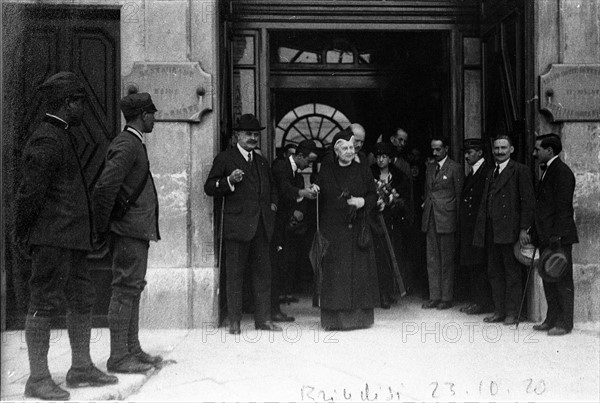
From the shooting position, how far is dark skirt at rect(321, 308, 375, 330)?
253 inches

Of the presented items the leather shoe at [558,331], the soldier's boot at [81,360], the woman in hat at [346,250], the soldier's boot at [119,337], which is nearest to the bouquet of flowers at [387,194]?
the woman in hat at [346,250]

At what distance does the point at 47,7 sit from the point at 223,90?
196 centimetres

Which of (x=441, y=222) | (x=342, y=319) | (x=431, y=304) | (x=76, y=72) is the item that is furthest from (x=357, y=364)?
(x=76, y=72)

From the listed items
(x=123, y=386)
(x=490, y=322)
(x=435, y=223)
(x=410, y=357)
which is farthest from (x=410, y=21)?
(x=123, y=386)

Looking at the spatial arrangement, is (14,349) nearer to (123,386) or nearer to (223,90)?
(123,386)

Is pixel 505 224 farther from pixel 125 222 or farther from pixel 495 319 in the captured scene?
pixel 125 222

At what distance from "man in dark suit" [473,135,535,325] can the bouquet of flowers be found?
1.10 meters

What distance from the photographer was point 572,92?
21.9 feet

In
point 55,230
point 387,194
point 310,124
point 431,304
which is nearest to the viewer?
point 55,230

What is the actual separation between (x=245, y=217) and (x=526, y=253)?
2.84 m

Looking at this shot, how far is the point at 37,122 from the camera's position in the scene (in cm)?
664

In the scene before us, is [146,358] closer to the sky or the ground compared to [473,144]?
closer to the ground

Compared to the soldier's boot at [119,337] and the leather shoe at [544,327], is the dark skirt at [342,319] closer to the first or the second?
the leather shoe at [544,327]

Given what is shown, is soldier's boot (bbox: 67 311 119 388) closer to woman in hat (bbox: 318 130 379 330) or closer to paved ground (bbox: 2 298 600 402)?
paved ground (bbox: 2 298 600 402)
